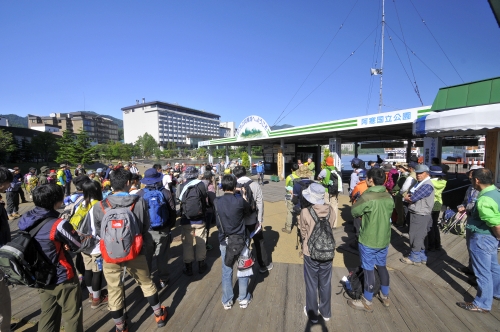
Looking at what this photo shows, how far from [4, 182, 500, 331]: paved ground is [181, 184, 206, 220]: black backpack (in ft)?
3.42

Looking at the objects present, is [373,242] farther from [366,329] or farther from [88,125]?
[88,125]

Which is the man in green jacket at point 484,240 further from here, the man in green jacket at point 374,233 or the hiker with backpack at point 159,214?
the hiker with backpack at point 159,214

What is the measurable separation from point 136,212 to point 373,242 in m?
2.68

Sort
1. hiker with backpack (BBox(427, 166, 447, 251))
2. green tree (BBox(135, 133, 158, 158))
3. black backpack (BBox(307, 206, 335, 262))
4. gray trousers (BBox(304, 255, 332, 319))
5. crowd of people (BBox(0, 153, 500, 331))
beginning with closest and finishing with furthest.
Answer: crowd of people (BBox(0, 153, 500, 331))
black backpack (BBox(307, 206, 335, 262))
gray trousers (BBox(304, 255, 332, 319))
hiker with backpack (BBox(427, 166, 447, 251))
green tree (BBox(135, 133, 158, 158))

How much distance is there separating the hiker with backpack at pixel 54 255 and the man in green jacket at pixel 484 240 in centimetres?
410

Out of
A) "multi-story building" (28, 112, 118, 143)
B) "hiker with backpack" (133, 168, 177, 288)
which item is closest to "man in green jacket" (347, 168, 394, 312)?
"hiker with backpack" (133, 168, 177, 288)

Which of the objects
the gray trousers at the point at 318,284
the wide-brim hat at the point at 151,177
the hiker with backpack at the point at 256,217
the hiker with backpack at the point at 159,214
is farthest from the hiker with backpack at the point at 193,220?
the gray trousers at the point at 318,284

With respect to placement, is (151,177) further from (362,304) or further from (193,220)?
(362,304)

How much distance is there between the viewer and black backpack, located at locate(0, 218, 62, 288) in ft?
5.51

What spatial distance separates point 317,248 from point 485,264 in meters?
1.98

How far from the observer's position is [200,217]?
11.5 ft

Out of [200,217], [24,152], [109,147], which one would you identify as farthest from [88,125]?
[200,217]

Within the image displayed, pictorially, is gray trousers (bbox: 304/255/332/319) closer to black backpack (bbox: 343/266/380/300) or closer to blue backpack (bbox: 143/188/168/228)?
black backpack (bbox: 343/266/380/300)

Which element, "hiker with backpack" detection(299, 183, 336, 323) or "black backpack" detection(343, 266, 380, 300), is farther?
"black backpack" detection(343, 266, 380, 300)
